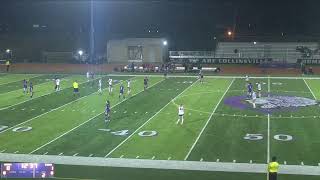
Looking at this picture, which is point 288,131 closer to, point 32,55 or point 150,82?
point 150,82

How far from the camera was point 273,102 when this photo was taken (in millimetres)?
34406

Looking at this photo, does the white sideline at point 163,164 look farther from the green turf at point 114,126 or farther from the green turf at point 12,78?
the green turf at point 12,78

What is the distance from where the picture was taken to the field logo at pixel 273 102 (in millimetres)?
32562

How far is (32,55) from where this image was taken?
7694cm

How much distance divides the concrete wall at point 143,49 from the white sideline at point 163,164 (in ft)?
160

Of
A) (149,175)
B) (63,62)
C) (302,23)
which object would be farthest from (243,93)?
(302,23)

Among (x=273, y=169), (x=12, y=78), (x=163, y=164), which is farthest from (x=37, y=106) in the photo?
(x=273, y=169)

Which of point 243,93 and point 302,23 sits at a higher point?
point 302,23

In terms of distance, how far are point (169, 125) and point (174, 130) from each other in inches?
49.9

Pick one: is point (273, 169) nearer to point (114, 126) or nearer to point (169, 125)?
point (169, 125)

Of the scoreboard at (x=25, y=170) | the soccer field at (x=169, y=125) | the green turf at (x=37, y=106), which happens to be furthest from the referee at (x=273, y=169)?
the green turf at (x=37, y=106)

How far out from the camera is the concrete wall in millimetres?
69688

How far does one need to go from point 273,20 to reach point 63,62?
33.4 metres

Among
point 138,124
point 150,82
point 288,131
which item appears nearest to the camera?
point 288,131
